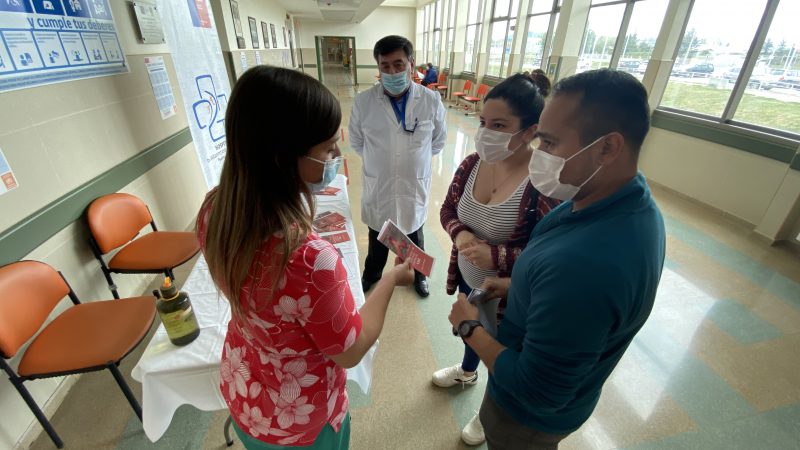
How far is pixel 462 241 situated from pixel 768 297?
2.95 m

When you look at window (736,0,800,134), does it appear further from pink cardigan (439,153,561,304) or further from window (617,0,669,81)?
pink cardigan (439,153,561,304)

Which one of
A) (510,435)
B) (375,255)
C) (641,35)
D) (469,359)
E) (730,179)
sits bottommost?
(469,359)

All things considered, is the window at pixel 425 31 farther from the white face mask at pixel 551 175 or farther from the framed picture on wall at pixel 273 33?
the white face mask at pixel 551 175

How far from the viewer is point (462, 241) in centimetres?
138

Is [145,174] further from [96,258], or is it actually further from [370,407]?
[370,407]

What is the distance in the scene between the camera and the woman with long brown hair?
0.64 meters

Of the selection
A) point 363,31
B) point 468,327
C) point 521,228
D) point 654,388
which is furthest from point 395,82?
point 363,31

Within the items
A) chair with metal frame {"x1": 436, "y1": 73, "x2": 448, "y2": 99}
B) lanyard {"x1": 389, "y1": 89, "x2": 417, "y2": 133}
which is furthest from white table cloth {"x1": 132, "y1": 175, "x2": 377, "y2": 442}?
chair with metal frame {"x1": 436, "y1": 73, "x2": 448, "y2": 99}

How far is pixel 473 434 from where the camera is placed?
1.61m

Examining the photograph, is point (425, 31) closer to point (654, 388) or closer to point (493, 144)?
point (493, 144)

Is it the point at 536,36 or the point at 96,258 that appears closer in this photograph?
the point at 96,258

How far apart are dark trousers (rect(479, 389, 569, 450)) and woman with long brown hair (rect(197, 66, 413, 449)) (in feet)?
1.80

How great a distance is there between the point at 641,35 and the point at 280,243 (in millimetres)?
6582

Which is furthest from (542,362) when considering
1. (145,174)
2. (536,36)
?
(536,36)
